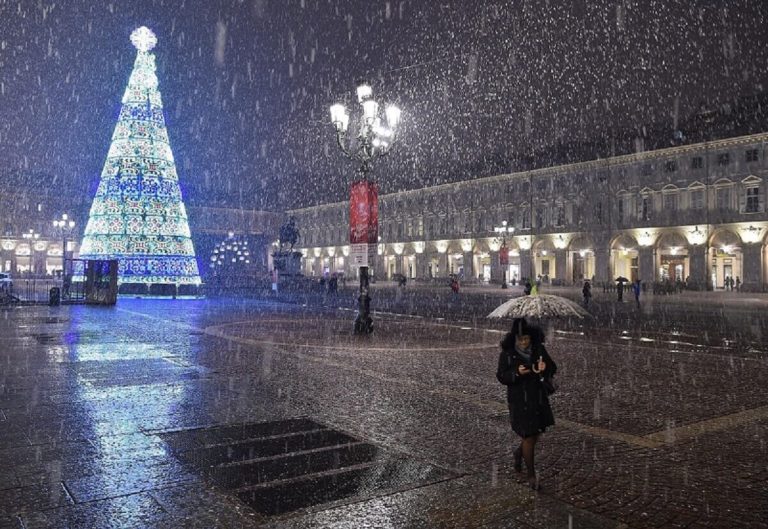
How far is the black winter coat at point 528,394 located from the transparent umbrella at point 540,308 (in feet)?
3.96

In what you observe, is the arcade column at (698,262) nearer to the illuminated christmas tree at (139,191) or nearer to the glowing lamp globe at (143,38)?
the illuminated christmas tree at (139,191)

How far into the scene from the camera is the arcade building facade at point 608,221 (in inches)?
1794

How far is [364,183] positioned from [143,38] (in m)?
17.8

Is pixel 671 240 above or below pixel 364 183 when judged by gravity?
above

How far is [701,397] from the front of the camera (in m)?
8.23

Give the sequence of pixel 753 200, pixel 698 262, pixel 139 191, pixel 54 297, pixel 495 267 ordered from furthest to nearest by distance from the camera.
→ pixel 495 267
pixel 698 262
pixel 753 200
pixel 139 191
pixel 54 297

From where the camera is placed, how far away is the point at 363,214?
14.8m

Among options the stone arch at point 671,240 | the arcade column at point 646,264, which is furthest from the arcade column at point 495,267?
the stone arch at point 671,240

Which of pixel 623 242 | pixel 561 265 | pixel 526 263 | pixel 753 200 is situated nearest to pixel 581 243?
pixel 561 265

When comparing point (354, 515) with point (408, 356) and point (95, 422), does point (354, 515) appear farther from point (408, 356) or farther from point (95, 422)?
point (408, 356)

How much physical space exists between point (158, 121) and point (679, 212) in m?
39.1

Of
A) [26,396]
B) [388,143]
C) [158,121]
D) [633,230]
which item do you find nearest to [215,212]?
[633,230]

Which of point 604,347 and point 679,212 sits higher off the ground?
point 679,212

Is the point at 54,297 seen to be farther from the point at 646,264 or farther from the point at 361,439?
the point at 646,264
